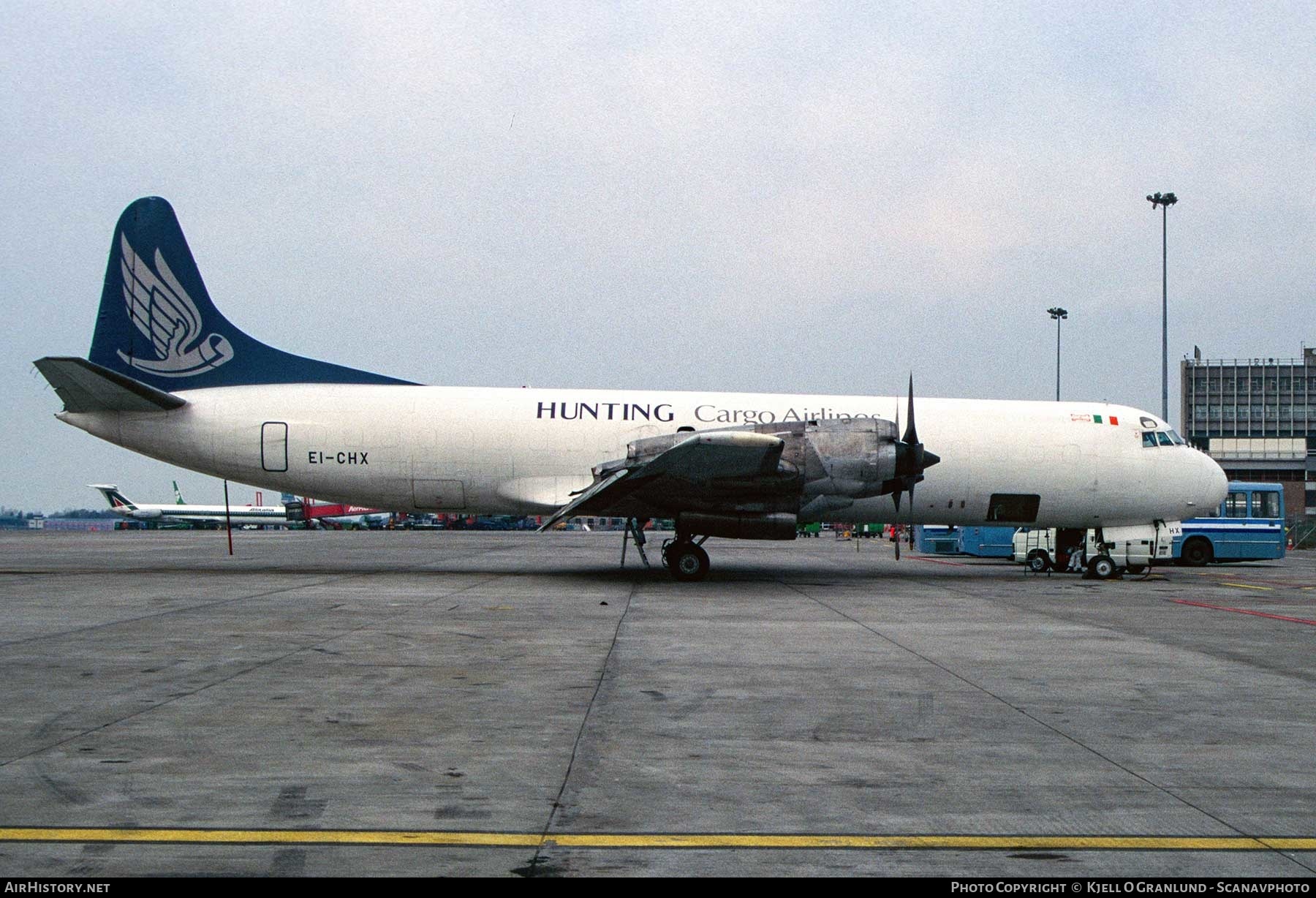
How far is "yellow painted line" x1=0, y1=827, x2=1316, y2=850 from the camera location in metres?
4.73

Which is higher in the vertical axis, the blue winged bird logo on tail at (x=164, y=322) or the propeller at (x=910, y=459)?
the blue winged bird logo on tail at (x=164, y=322)

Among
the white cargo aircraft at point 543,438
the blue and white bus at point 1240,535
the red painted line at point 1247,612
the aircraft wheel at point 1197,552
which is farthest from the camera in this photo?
the aircraft wheel at point 1197,552

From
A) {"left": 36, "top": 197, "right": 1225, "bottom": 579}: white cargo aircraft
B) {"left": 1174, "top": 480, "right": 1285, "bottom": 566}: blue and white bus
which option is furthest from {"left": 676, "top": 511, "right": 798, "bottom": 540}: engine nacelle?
{"left": 1174, "top": 480, "right": 1285, "bottom": 566}: blue and white bus

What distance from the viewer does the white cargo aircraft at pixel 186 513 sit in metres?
94.6

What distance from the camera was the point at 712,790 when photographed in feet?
18.7

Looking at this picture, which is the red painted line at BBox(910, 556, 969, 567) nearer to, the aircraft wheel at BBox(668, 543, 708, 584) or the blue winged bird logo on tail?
the aircraft wheel at BBox(668, 543, 708, 584)

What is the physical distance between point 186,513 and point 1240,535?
87.6 meters

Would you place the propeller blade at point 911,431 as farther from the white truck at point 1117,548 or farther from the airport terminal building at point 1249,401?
the airport terminal building at point 1249,401

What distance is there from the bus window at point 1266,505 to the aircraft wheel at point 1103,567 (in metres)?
13.9

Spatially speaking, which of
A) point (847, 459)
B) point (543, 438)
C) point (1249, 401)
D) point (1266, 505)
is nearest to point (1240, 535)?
point (1266, 505)

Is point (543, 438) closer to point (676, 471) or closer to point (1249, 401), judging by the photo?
point (676, 471)

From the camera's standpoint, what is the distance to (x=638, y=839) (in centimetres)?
482

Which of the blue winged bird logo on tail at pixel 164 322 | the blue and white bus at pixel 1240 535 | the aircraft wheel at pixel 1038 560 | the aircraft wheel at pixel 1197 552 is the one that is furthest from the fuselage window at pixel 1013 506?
the blue winged bird logo on tail at pixel 164 322

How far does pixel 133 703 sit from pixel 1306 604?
62.1 ft
